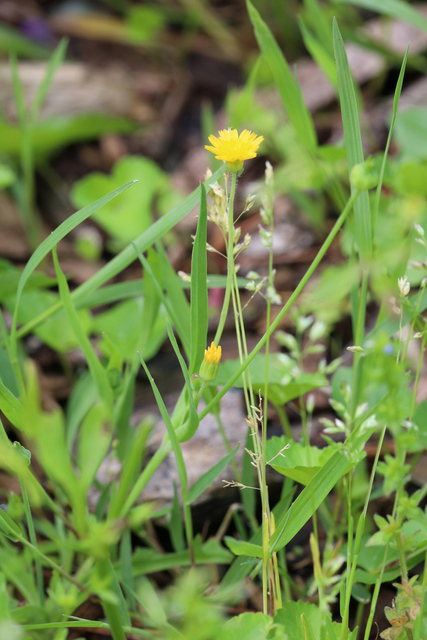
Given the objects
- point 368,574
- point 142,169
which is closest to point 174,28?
point 142,169

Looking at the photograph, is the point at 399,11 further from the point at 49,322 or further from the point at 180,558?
the point at 180,558

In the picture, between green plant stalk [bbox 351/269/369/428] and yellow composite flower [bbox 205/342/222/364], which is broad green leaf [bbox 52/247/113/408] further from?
green plant stalk [bbox 351/269/369/428]

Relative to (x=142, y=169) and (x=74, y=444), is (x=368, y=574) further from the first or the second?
(x=142, y=169)

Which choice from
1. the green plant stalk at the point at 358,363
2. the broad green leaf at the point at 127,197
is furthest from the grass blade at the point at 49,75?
the green plant stalk at the point at 358,363

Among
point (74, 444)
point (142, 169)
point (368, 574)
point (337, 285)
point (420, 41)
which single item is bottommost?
point (74, 444)

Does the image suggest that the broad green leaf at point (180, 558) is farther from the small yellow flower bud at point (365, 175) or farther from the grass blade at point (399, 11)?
the grass blade at point (399, 11)

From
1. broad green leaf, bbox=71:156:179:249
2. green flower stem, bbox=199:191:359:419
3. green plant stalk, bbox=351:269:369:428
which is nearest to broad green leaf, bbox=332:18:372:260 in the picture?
green plant stalk, bbox=351:269:369:428

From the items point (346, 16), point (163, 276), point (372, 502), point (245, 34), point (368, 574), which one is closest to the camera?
point (368, 574)
